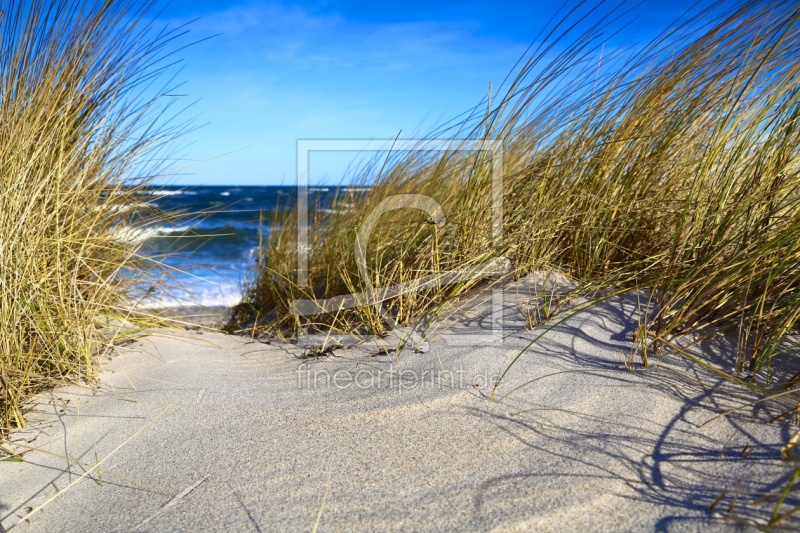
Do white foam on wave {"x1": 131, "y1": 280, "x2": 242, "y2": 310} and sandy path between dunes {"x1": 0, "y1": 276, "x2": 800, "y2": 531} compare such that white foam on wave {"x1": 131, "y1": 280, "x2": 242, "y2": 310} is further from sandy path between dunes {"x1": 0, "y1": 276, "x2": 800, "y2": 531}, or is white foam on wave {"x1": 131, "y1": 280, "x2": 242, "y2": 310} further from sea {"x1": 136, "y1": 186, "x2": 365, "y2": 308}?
sandy path between dunes {"x1": 0, "y1": 276, "x2": 800, "y2": 531}

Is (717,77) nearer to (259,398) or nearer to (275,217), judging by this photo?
(259,398)

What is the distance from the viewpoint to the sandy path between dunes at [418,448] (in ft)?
3.59

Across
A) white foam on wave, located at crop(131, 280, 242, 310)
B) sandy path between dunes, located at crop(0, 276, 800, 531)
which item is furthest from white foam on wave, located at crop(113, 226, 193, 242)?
sandy path between dunes, located at crop(0, 276, 800, 531)

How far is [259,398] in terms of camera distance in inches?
66.3

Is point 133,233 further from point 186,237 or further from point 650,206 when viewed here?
point 650,206

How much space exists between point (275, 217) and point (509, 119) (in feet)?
4.74

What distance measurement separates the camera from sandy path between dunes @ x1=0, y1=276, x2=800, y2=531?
109 centimetres

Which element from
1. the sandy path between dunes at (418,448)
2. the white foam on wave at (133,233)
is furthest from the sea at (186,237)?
the sandy path between dunes at (418,448)

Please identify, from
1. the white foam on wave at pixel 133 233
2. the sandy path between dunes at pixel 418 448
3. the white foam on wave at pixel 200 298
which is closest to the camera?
the sandy path between dunes at pixel 418 448

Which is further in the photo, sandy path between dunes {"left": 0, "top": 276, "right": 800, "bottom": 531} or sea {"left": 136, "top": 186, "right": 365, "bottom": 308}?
sea {"left": 136, "top": 186, "right": 365, "bottom": 308}

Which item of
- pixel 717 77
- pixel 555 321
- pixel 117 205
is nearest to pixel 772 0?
pixel 717 77

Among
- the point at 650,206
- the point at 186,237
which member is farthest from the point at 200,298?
the point at 650,206

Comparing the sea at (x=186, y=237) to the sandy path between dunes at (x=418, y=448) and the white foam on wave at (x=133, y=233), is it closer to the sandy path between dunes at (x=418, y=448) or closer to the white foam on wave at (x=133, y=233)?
the white foam on wave at (x=133, y=233)

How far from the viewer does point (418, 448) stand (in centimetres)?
132
